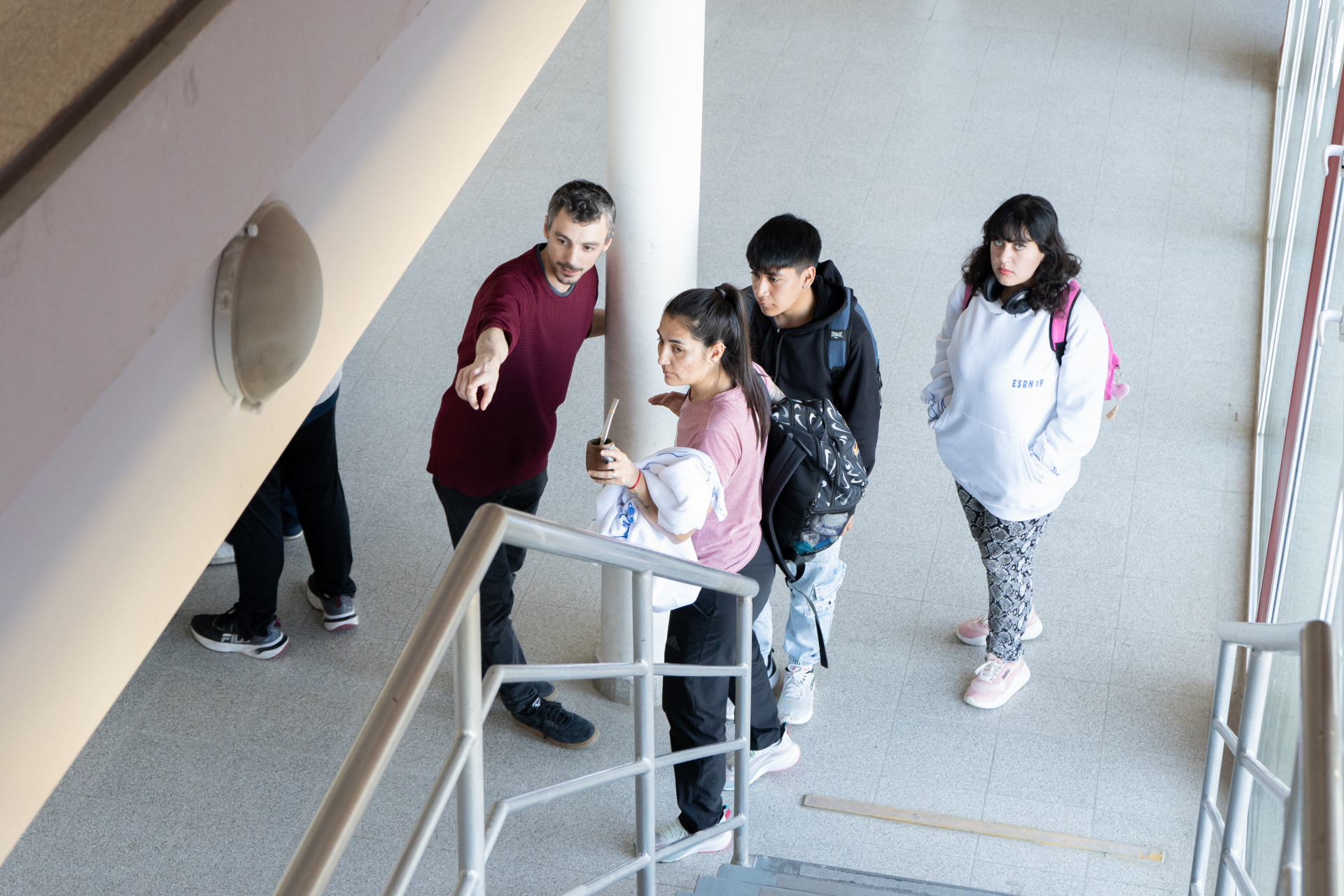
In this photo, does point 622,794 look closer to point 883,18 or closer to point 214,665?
point 214,665

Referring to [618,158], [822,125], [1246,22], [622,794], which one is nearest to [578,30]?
[822,125]

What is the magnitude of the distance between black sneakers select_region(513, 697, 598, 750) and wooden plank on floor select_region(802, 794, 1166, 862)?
71 cm

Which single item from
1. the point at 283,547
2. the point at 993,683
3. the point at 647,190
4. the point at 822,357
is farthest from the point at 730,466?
the point at 283,547

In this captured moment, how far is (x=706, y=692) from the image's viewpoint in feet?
11.4

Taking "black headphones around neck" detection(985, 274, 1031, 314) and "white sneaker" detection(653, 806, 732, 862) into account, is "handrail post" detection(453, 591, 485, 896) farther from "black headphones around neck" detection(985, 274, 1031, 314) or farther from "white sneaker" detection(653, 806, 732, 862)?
"black headphones around neck" detection(985, 274, 1031, 314)

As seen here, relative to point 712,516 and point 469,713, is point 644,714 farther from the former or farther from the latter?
point 712,516

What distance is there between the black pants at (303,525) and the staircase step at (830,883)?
1833mm

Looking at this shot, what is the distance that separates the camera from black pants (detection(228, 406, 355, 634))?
4062 mm

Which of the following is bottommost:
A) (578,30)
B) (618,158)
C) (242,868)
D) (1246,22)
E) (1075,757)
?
(242,868)

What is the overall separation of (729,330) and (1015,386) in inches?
36.7

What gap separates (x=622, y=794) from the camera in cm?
387

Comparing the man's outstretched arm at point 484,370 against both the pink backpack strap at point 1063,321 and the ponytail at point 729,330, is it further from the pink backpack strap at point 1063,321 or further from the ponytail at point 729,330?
the pink backpack strap at point 1063,321

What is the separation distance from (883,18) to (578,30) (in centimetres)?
209

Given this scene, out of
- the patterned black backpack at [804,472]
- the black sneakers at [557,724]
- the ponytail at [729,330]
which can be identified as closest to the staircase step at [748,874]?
the patterned black backpack at [804,472]
